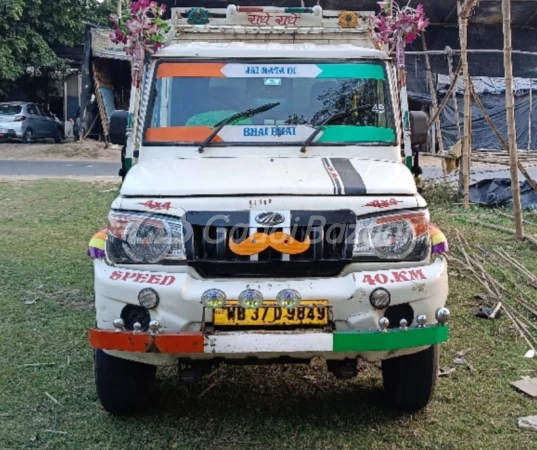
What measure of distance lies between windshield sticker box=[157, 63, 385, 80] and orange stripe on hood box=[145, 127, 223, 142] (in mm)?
393

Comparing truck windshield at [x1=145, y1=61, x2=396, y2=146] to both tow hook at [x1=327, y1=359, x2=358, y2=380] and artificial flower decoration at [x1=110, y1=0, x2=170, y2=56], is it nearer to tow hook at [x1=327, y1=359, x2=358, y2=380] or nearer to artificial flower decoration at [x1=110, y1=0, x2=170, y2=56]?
artificial flower decoration at [x1=110, y1=0, x2=170, y2=56]

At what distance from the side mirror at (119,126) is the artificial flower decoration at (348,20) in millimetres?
1819

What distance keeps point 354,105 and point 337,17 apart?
1408 mm

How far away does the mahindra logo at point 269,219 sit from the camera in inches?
138

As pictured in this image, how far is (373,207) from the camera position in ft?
11.6

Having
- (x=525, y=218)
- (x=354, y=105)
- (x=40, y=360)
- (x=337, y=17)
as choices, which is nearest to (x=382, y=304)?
(x=354, y=105)

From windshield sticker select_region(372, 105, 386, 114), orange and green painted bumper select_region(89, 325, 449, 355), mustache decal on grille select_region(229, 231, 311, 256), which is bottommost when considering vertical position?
orange and green painted bumper select_region(89, 325, 449, 355)

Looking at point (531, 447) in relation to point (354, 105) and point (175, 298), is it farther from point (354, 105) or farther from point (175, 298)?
point (354, 105)

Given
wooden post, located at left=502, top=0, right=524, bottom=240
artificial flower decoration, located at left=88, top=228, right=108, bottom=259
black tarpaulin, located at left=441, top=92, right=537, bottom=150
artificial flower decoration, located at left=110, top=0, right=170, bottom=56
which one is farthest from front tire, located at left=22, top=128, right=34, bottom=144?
artificial flower decoration, located at left=88, top=228, right=108, bottom=259

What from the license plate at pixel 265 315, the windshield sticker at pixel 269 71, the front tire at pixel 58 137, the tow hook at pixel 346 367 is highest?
the front tire at pixel 58 137

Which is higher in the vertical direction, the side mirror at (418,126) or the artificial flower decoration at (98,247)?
the side mirror at (418,126)

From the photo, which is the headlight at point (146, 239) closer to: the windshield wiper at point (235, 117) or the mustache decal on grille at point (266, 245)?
the mustache decal on grille at point (266, 245)

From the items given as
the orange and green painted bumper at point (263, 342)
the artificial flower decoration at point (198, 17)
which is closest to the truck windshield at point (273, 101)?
the artificial flower decoration at point (198, 17)

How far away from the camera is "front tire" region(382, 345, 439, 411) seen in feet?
12.6
